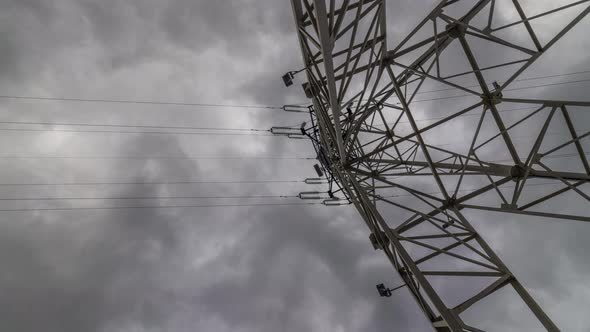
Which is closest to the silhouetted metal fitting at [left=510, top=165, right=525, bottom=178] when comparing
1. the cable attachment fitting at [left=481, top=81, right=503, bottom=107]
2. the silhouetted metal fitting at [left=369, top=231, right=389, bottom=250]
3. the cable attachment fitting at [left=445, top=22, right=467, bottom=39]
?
the cable attachment fitting at [left=481, top=81, right=503, bottom=107]

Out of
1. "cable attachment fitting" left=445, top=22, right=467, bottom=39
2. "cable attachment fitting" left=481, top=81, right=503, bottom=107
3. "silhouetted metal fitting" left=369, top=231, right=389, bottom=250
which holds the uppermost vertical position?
"cable attachment fitting" left=445, top=22, right=467, bottom=39

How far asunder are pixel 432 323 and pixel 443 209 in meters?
3.46

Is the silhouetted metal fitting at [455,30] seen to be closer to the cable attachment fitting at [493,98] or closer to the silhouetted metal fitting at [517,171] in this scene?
the cable attachment fitting at [493,98]

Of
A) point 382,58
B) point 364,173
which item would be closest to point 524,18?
point 382,58

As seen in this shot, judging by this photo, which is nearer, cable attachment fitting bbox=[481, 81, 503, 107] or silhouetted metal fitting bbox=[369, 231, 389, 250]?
cable attachment fitting bbox=[481, 81, 503, 107]

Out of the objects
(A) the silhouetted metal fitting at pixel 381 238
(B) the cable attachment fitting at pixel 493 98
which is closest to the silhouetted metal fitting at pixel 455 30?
(B) the cable attachment fitting at pixel 493 98

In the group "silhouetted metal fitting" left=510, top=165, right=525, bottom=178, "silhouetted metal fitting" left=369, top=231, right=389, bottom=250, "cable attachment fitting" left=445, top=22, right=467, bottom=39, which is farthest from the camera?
"silhouetted metal fitting" left=369, top=231, right=389, bottom=250

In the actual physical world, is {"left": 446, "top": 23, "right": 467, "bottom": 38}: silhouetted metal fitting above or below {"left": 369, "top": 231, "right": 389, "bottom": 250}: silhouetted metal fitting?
above

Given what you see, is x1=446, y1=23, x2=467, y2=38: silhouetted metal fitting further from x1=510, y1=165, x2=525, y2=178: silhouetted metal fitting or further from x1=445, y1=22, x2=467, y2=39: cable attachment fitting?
x1=510, y1=165, x2=525, y2=178: silhouetted metal fitting

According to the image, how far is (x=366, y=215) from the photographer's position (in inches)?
425

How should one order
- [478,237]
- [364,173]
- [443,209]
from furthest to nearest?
1. [364,173]
2. [443,209]
3. [478,237]

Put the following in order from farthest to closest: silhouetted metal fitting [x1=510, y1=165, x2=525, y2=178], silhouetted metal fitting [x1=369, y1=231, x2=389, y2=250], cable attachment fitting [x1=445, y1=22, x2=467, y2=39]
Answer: silhouetted metal fitting [x1=369, y1=231, x2=389, y2=250], silhouetted metal fitting [x1=510, y1=165, x2=525, y2=178], cable attachment fitting [x1=445, y1=22, x2=467, y2=39]

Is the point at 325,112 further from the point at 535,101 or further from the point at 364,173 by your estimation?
the point at 535,101

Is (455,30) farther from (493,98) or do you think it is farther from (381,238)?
(381,238)
